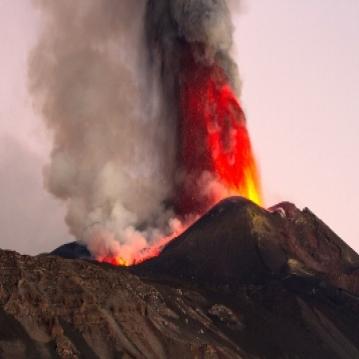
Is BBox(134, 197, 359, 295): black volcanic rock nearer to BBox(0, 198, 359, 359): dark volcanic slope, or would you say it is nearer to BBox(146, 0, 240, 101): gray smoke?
BBox(0, 198, 359, 359): dark volcanic slope

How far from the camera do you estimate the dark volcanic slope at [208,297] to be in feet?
263

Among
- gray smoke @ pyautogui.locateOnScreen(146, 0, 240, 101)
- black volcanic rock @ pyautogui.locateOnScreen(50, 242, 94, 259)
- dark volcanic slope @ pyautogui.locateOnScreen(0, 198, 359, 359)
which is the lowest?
dark volcanic slope @ pyautogui.locateOnScreen(0, 198, 359, 359)

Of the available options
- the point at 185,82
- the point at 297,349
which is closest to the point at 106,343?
the point at 297,349

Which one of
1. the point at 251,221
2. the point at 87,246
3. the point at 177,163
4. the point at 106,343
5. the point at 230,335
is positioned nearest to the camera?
the point at 106,343

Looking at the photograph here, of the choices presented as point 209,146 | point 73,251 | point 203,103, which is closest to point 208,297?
point 73,251

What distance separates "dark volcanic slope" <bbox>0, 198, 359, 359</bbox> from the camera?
8025 cm

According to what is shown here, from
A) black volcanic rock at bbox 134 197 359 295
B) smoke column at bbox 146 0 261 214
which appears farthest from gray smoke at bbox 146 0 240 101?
black volcanic rock at bbox 134 197 359 295

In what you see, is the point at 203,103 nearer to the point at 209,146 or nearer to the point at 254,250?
the point at 209,146

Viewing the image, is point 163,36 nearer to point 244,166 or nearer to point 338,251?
point 244,166

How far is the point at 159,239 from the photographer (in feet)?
507

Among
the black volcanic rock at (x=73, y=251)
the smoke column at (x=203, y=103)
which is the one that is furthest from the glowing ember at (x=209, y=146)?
the black volcanic rock at (x=73, y=251)

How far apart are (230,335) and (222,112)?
73.0 meters

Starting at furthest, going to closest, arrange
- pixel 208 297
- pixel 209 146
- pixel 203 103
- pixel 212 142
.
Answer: pixel 203 103 → pixel 212 142 → pixel 209 146 → pixel 208 297

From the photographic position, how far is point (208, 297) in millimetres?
114062
